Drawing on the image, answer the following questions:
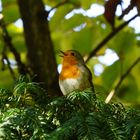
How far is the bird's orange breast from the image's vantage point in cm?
248

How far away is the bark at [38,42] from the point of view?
2518 mm

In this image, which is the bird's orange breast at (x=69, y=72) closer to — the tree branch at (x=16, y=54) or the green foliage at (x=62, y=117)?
the tree branch at (x=16, y=54)

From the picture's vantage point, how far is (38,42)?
8.44 ft

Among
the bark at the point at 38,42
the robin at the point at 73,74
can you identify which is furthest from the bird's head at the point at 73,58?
the bark at the point at 38,42

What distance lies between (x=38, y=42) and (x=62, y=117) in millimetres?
1415

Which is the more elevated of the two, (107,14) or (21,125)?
(107,14)

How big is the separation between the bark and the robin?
64mm

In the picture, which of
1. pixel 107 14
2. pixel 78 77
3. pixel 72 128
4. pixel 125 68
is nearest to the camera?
pixel 72 128

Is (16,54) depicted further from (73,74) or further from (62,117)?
(62,117)

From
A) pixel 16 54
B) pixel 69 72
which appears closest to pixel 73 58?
pixel 69 72

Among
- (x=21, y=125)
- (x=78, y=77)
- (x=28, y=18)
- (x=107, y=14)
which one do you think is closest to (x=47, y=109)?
(x=21, y=125)

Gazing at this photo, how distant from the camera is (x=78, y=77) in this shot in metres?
2.48

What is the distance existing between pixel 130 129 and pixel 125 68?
162cm

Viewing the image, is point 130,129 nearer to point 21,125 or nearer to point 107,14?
point 21,125
